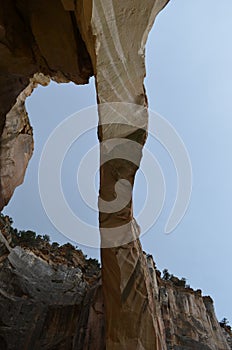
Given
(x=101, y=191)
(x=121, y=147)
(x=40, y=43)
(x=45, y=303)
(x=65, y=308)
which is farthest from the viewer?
(x=45, y=303)

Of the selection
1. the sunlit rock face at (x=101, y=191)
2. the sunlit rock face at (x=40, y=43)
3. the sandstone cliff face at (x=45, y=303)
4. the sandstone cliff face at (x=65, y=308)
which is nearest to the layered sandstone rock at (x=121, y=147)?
the sunlit rock face at (x=101, y=191)

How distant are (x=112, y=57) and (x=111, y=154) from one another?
1217mm

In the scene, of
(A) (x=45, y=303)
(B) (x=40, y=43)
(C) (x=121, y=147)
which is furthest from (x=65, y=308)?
(C) (x=121, y=147)

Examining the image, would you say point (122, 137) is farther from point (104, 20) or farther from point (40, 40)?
point (40, 40)

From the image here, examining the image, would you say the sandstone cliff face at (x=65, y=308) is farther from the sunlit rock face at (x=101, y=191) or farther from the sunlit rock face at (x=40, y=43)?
the sunlit rock face at (x=40, y=43)

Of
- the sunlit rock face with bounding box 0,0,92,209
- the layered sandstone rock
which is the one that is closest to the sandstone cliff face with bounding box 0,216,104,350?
the layered sandstone rock

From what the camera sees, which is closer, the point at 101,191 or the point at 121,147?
the point at 121,147

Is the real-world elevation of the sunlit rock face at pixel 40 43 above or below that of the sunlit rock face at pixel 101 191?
above

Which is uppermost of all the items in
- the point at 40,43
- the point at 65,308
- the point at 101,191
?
the point at 40,43

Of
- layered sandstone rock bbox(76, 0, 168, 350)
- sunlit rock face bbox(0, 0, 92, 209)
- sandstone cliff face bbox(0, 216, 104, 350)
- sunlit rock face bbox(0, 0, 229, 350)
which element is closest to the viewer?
layered sandstone rock bbox(76, 0, 168, 350)

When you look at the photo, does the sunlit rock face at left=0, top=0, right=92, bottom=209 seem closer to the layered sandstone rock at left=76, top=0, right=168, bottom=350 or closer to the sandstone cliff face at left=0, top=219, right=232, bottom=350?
the layered sandstone rock at left=76, top=0, right=168, bottom=350

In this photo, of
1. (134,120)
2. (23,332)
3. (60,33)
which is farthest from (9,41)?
(23,332)

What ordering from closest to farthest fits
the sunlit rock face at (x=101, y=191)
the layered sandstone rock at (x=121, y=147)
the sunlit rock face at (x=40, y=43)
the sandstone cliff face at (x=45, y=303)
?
the layered sandstone rock at (x=121, y=147), the sunlit rock face at (x=101, y=191), the sunlit rock face at (x=40, y=43), the sandstone cliff face at (x=45, y=303)

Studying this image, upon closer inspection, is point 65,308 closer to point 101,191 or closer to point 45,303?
point 45,303
